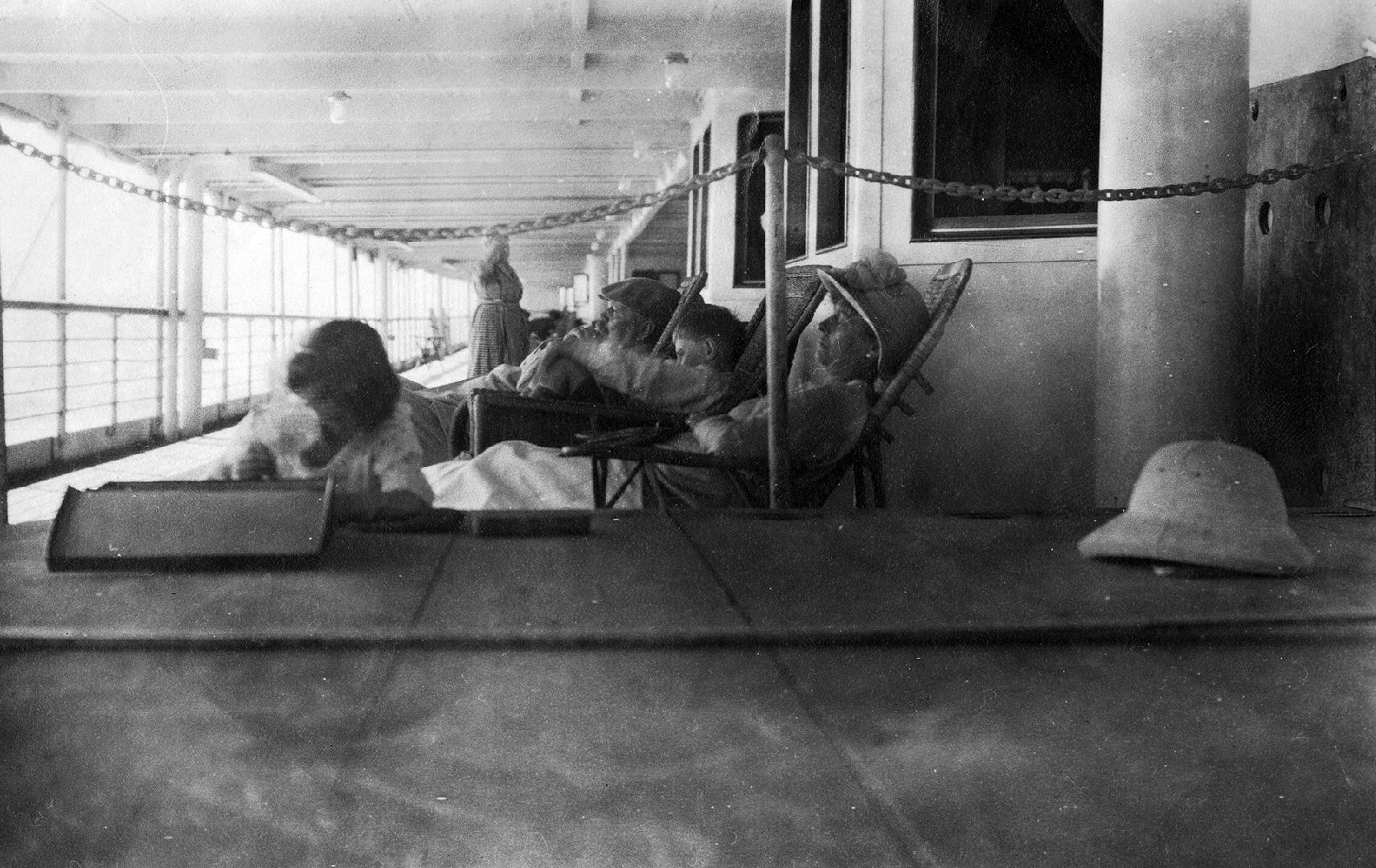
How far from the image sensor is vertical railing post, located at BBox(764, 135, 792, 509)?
9.26 feet

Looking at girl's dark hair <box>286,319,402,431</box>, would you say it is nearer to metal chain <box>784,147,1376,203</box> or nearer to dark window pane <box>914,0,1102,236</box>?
metal chain <box>784,147,1376,203</box>

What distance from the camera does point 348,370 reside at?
224 cm

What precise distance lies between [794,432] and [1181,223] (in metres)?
1.15

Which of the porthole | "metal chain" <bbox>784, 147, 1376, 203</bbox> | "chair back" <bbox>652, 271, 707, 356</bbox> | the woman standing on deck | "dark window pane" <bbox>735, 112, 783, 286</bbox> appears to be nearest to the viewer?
"metal chain" <bbox>784, 147, 1376, 203</bbox>

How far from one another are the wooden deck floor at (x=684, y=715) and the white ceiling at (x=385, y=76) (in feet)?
18.6

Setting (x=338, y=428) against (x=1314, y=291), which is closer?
(x=338, y=428)

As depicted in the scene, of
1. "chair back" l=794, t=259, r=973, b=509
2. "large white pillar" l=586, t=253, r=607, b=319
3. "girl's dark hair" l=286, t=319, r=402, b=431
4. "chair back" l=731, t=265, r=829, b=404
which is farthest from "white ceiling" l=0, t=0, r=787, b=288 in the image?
"large white pillar" l=586, t=253, r=607, b=319

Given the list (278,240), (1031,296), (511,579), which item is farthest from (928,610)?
(278,240)

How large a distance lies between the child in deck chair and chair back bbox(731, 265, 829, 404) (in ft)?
5.38

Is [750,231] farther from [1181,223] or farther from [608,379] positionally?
[1181,223]

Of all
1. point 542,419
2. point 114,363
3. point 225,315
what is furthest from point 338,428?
point 225,315

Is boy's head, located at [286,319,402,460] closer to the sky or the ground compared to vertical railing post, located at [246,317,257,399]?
closer to the ground

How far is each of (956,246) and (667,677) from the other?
3.11 meters

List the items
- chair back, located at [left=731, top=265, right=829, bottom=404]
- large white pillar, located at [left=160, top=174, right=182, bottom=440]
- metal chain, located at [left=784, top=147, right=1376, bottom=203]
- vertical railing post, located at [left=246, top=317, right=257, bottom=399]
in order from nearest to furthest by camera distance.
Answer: metal chain, located at [left=784, top=147, right=1376, bottom=203]
chair back, located at [left=731, top=265, right=829, bottom=404]
large white pillar, located at [left=160, top=174, right=182, bottom=440]
vertical railing post, located at [left=246, top=317, right=257, bottom=399]
